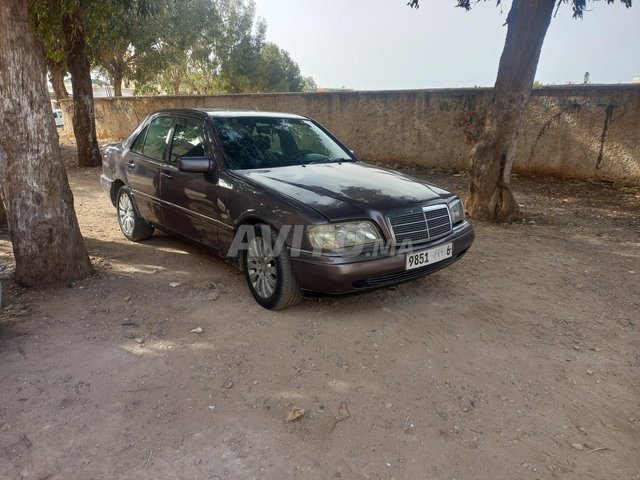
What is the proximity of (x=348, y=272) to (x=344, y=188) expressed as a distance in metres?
0.78

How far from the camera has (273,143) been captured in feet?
14.3

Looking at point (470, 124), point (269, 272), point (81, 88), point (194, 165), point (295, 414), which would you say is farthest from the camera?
point (81, 88)

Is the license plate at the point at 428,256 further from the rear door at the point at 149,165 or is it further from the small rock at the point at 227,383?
the rear door at the point at 149,165

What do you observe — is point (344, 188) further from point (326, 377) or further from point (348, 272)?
point (326, 377)

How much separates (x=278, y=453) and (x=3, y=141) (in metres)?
3.37

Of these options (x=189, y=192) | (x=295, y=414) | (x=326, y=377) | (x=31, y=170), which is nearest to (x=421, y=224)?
(x=326, y=377)

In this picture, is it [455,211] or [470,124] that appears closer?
[455,211]

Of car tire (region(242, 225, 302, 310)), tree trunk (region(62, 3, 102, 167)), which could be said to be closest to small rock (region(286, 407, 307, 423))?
car tire (region(242, 225, 302, 310))

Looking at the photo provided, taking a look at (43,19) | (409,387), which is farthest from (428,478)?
(43,19)

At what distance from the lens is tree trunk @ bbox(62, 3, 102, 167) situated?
10.4m

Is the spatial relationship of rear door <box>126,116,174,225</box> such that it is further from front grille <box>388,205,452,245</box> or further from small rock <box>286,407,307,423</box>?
small rock <box>286,407,307,423</box>

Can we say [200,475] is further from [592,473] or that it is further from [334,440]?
[592,473]

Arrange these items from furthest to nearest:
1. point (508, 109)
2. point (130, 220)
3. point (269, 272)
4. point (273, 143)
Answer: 1. point (508, 109)
2. point (130, 220)
3. point (273, 143)
4. point (269, 272)

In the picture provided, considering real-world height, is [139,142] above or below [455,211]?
above
